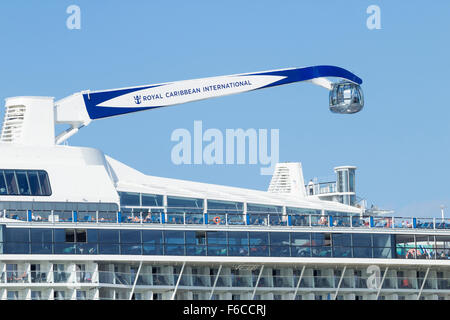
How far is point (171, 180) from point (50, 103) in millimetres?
14490

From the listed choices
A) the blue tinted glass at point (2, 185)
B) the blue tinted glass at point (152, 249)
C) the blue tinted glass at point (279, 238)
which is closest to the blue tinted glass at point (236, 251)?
the blue tinted glass at point (279, 238)

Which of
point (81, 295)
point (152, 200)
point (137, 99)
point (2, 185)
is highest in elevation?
point (137, 99)

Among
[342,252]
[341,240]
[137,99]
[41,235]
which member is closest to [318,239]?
[341,240]

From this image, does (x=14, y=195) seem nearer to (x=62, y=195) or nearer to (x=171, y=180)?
(x=62, y=195)

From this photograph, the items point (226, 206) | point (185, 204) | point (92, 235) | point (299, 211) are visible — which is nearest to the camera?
point (92, 235)

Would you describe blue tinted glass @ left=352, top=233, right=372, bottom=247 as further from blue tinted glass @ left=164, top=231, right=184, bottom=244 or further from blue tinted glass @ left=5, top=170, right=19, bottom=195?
blue tinted glass @ left=5, top=170, right=19, bottom=195

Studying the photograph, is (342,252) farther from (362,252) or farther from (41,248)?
(41,248)

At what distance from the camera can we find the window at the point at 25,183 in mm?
72062

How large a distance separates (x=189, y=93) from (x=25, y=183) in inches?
531

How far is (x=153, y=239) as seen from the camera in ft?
227

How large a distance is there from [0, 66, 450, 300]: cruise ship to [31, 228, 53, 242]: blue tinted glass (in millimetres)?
53

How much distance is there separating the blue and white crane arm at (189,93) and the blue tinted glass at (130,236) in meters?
11.7
